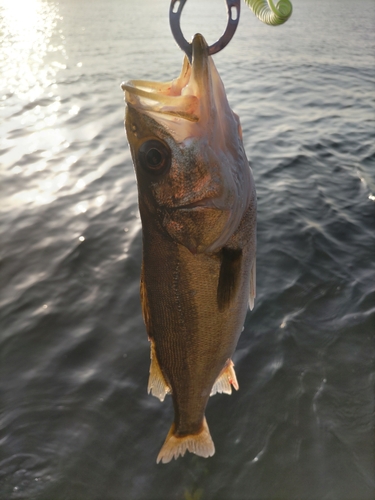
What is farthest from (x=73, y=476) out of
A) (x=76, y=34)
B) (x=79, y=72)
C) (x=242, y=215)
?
(x=76, y=34)

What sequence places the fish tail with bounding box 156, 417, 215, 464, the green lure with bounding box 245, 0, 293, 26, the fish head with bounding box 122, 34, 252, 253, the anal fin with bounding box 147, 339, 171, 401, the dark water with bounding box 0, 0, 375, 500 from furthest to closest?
1. the dark water with bounding box 0, 0, 375, 500
2. the fish tail with bounding box 156, 417, 215, 464
3. the anal fin with bounding box 147, 339, 171, 401
4. the fish head with bounding box 122, 34, 252, 253
5. the green lure with bounding box 245, 0, 293, 26

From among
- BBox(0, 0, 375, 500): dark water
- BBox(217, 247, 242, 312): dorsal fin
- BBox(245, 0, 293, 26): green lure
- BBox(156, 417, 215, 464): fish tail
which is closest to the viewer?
BBox(245, 0, 293, 26): green lure

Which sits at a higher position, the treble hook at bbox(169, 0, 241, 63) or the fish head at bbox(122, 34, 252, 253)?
the treble hook at bbox(169, 0, 241, 63)

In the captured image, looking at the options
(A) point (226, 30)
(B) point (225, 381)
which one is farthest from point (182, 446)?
(A) point (226, 30)

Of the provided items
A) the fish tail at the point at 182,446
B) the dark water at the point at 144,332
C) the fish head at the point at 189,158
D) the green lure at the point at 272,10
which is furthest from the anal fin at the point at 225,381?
the green lure at the point at 272,10

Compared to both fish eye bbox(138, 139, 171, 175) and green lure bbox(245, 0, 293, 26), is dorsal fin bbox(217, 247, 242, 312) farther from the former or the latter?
green lure bbox(245, 0, 293, 26)

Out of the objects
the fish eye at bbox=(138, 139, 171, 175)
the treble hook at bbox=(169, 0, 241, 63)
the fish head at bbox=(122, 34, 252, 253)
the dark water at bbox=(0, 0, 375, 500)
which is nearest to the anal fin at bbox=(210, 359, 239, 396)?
the fish head at bbox=(122, 34, 252, 253)

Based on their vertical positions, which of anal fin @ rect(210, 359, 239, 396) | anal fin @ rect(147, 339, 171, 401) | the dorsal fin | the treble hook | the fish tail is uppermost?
the treble hook

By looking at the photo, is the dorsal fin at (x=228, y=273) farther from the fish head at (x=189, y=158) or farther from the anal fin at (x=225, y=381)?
the anal fin at (x=225, y=381)
